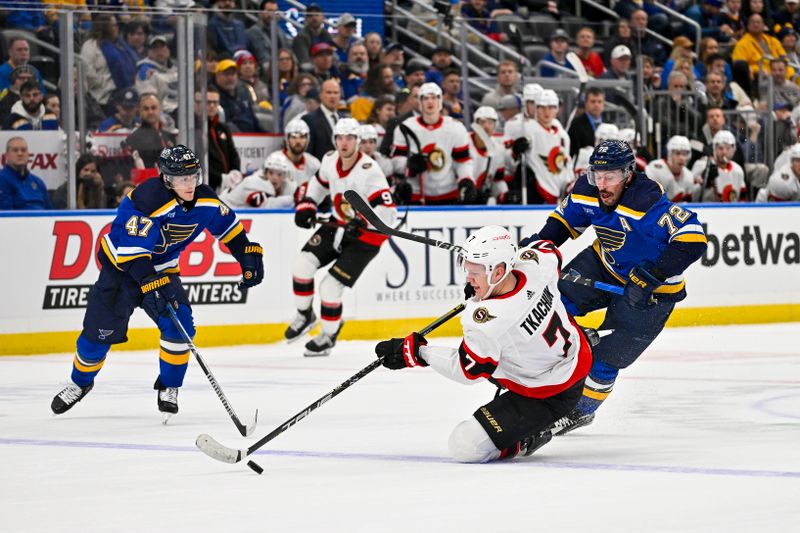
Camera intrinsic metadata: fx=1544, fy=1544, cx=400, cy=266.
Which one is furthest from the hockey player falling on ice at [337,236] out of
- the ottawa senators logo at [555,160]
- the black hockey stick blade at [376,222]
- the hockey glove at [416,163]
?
the black hockey stick blade at [376,222]

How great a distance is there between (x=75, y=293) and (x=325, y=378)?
2.46m

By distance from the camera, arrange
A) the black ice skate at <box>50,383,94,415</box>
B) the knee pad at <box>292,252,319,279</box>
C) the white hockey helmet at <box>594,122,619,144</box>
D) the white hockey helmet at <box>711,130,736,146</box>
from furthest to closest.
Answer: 1. the white hockey helmet at <box>711,130,736,146</box>
2. the white hockey helmet at <box>594,122,619,144</box>
3. the knee pad at <box>292,252,319,279</box>
4. the black ice skate at <box>50,383,94,415</box>

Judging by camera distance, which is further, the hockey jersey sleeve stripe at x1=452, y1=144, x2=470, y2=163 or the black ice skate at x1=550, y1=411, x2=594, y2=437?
the hockey jersey sleeve stripe at x1=452, y1=144, x2=470, y2=163

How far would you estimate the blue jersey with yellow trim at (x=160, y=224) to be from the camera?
733 centimetres

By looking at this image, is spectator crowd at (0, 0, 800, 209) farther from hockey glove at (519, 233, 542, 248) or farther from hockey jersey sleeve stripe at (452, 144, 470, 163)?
hockey glove at (519, 233, 542, 248)

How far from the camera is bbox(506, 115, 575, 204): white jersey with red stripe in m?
12.8

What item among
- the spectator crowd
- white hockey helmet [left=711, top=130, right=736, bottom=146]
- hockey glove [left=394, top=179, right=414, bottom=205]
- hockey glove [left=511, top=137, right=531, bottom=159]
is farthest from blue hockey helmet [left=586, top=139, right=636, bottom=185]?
white hockey helmet [left=711, top=130, right=736, bottom=146]

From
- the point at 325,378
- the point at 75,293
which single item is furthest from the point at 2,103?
the point at 325,378

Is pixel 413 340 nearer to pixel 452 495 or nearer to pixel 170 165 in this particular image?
pixel 452 495

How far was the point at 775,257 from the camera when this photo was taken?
532 inches

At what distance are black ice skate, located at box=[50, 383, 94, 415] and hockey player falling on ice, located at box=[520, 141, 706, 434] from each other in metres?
2.37

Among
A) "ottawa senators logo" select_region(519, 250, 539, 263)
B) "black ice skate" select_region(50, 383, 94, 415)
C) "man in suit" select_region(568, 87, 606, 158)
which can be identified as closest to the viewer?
"ottawa senators logo" select_region(519, 250, 539, 263)

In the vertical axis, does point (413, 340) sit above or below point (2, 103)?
below

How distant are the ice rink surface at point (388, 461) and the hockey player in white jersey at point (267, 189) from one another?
240 centimetres
